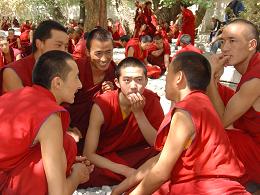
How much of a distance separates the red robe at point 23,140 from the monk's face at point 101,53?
1.31 m

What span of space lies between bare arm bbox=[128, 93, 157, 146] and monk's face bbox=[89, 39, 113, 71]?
593 millimetres

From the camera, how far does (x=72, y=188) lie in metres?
2.45

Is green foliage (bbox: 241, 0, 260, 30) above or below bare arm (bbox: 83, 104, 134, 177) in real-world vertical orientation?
above

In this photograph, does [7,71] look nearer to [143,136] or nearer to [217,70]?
[143,136]

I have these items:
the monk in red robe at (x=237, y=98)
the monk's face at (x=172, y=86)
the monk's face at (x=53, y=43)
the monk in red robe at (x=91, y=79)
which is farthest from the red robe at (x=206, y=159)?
the monk's face at (x=53, y=43)

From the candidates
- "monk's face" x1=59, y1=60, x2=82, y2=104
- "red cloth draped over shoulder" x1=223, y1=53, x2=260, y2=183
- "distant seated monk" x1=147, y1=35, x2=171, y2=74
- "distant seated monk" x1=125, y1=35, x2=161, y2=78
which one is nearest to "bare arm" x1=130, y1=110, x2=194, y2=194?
"monk's face" x1=59, y1=60, x2=82, y2=104

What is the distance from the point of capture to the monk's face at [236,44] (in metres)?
3.04

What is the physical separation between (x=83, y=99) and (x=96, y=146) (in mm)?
657

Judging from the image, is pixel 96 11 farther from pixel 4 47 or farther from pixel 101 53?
pixel 101 53

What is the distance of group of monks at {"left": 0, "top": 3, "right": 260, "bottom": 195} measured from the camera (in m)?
2.16

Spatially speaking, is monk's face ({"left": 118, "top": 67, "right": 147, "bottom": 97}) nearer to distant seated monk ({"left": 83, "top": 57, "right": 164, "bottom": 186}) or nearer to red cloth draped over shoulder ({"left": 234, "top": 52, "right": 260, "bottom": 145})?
distant seated monk ({"left": 83, "top": 57, "right": 164, "bottom": 186})

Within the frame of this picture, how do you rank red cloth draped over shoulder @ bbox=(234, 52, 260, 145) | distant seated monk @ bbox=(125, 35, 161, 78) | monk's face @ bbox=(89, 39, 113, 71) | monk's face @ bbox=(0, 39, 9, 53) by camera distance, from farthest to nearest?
distant seated monk @ bbox=(125, 35, 161, 78) → monk's face @ bbox=(0, 39, 9, 53) → monk's face @ bbox=(89, 39, 113, 71) → red cloth draped over shoulder @ bbox=(234, 52, 260, 145)

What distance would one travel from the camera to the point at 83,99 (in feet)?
12.2

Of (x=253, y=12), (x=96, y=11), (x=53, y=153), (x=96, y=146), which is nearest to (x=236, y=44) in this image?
(x=96, y=146)
